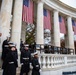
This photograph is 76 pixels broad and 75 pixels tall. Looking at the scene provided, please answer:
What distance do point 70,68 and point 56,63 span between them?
16.0 feet

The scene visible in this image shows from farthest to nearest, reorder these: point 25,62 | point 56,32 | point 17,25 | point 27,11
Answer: point 56,32
point 27,11
point 17,25
point 25,62

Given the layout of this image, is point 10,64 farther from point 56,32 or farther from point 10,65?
point 56,32

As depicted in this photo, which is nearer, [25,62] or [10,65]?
[10,65]

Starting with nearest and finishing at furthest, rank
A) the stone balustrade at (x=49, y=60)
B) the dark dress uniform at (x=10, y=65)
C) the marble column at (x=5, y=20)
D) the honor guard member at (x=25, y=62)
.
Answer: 1. the dark dress uniform at (x=10, y=65)
2. the honor guard member at (x=25, y=62)
3. the stone balustrade at (x=49, y=60)
4. the marble column at (x=5, y=20)

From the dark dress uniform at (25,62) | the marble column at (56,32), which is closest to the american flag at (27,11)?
the marble column at (56,32)

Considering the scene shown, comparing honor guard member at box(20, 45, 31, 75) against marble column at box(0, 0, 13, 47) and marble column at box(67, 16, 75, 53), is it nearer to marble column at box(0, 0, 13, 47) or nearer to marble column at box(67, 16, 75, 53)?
marble column at box(0, 0, 13, 47)

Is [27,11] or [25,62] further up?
[27,11]

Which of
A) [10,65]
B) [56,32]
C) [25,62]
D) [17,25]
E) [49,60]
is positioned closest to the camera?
[10,65]

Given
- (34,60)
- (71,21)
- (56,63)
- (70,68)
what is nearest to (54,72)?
(56,63)

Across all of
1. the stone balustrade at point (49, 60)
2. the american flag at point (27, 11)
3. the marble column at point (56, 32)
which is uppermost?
the american flag at point (27, 11)

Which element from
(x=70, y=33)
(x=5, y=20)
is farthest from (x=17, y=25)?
(x=70, y=33)

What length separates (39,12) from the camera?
23.0 metres

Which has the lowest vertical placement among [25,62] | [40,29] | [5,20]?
[25,62]

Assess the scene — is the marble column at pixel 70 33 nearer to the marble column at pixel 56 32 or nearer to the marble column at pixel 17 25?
the marble column at pixel 56 32
